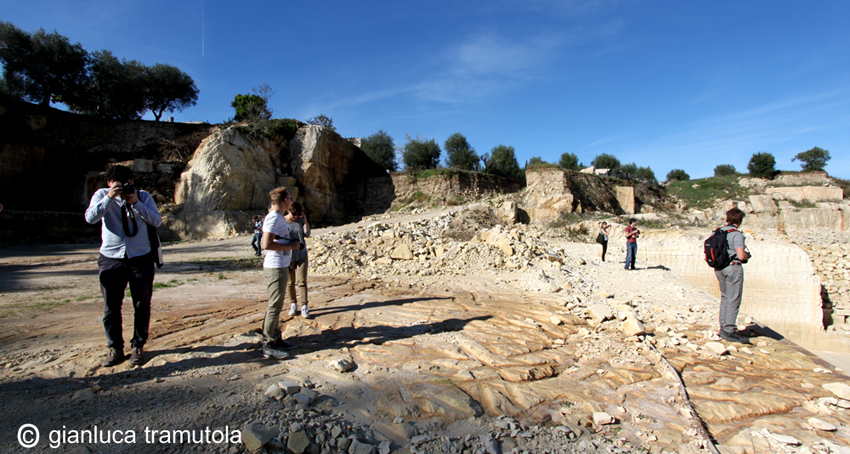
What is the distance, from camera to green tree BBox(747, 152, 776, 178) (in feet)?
95.7

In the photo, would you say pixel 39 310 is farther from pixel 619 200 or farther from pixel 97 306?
pixel 619 200

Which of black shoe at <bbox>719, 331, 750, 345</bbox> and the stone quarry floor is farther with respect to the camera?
black shoe at <bbox>719, 331, 750, 345</bbox>

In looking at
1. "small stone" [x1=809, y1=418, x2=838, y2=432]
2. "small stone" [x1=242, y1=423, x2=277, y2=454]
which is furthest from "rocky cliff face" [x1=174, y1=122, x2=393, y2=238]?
"small stone" [x1=809, y1=418, x2=838, y2=432]

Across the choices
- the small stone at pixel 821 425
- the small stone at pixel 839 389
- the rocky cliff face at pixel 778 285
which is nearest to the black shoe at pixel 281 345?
the small stone at pixel 821 425

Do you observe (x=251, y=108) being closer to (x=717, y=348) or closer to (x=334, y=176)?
(x=334, y=176)

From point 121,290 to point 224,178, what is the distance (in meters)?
17.3

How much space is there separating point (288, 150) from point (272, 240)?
21.2 metres

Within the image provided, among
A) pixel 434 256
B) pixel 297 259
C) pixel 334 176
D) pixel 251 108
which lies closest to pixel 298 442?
pixel 297 259

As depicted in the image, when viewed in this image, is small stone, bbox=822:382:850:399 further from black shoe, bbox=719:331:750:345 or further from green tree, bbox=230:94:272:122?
green tree, bbox=230:94:272:122

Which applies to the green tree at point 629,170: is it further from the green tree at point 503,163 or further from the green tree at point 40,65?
the green tree at point 40,65

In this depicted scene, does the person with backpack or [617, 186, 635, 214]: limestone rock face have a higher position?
[617, 186, 635, 214]: limestone rock face

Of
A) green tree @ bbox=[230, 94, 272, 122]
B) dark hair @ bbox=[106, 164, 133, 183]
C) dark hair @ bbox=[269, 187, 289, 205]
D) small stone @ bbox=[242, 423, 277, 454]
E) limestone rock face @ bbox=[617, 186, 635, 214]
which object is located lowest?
small stone @ bbox=[242, 423, 277, 454]

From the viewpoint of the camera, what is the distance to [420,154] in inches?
1320

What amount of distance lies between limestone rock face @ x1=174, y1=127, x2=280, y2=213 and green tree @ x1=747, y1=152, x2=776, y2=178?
36.3 meters
